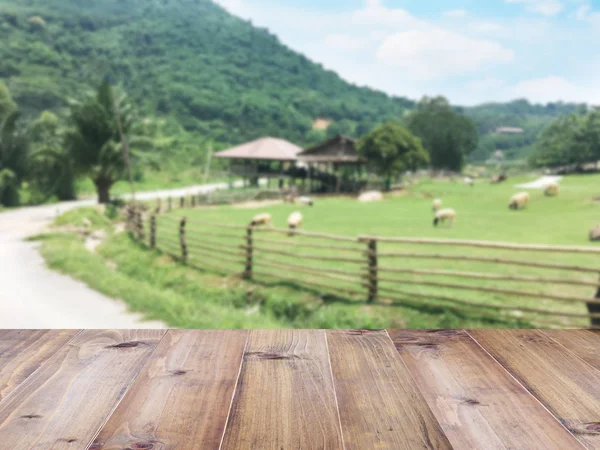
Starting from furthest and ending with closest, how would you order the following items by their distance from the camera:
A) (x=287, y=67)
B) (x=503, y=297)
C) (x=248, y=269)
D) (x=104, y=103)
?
(x=287, y=67)
(x=104, y=103)
(x=248, y=269)
(x=503, y=297)

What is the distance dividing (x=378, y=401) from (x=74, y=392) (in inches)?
16.6

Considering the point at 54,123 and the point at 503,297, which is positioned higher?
the point at 54,123

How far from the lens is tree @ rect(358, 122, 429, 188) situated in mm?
17969

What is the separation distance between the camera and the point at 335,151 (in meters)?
19.0

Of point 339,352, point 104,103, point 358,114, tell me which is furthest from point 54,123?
point 358,114

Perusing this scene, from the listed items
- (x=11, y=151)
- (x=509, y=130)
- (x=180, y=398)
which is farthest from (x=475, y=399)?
(x=509, y=130)

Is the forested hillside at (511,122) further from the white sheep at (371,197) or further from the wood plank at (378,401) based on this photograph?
the wood plank at (378,401)

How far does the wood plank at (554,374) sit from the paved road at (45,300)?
3352mm

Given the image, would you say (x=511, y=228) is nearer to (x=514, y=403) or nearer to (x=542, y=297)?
(x=542, y=297)

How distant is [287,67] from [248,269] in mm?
36961

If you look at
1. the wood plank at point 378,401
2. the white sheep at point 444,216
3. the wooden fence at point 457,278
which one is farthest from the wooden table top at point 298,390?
the white sheep at point 444,216

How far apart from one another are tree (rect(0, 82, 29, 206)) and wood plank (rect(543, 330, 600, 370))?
46.9 ft

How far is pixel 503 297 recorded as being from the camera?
4.07 m

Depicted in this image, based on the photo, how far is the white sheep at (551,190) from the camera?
11.5m
